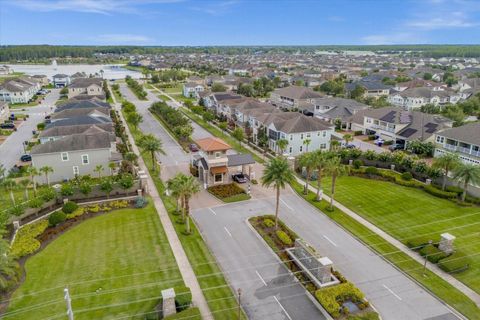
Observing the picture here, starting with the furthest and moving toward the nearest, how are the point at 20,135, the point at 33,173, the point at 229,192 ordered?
the point at 20,135, the point at 229,192, the point at 33,173

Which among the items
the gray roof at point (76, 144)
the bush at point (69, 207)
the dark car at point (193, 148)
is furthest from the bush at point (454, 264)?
the dark car at point (193, 148)

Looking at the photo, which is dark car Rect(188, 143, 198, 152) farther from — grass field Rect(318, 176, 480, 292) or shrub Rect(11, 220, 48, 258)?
shrub Rect(11, 220, 48, 258)

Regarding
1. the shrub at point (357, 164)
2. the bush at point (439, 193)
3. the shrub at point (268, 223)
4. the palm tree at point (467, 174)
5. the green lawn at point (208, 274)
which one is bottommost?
the green lawn at point (208, 274)

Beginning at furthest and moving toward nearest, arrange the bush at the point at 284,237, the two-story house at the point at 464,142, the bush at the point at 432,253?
the two-story house at the point at 464,142
the bush at the point at 284,237
the bush at the point at 432,253

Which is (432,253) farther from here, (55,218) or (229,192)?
(55,218)

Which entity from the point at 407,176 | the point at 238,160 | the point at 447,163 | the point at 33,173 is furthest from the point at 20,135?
the point at 447,163

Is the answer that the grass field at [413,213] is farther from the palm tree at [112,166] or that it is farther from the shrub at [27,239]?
the shrub at [27,239]

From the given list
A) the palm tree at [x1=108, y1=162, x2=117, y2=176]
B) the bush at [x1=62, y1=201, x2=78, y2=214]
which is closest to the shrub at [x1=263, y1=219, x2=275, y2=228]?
the bush at [x1=62, y1=201, x2=78, y2=214]

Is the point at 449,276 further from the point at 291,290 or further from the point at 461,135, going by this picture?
the point at 461,135
